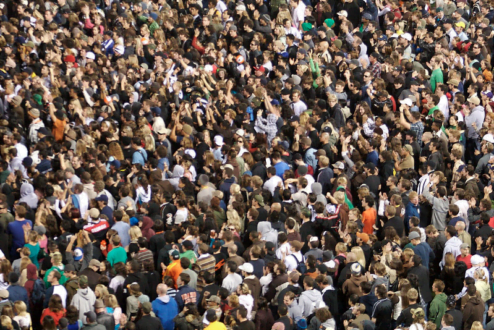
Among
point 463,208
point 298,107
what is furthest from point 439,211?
point 298,107

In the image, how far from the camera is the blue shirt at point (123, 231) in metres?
13.8

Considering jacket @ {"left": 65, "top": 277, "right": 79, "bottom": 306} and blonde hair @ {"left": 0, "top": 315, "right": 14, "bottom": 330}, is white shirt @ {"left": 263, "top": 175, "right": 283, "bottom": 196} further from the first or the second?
blonde hair @ {"left": 0, "top": 315, "right": 14, "bottom": 330}

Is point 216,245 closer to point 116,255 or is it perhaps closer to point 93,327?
point 116,255

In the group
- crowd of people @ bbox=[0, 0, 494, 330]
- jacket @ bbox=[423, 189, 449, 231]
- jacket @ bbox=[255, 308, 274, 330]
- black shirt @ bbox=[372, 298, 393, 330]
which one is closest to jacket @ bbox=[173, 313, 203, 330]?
crowd of people @ bbox=[0, 0, 494, 330]

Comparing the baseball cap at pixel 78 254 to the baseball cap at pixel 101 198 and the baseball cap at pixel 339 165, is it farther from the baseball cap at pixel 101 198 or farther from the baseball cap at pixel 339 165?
the baseball cap at pixel 339 165

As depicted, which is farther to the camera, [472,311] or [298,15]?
[298,15]

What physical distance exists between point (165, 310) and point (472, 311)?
14.4 feet

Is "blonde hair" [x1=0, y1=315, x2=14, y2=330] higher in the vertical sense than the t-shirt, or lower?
lower

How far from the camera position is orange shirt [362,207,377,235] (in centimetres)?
1484

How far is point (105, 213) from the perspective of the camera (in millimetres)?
14352

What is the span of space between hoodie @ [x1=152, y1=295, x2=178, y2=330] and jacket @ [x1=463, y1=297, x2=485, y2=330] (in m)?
4.20

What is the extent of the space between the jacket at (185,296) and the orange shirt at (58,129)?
19.2ft

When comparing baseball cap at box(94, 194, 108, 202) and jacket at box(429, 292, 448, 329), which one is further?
baseball cap at box(94, 194, 108, 202)

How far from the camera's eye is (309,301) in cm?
1237
